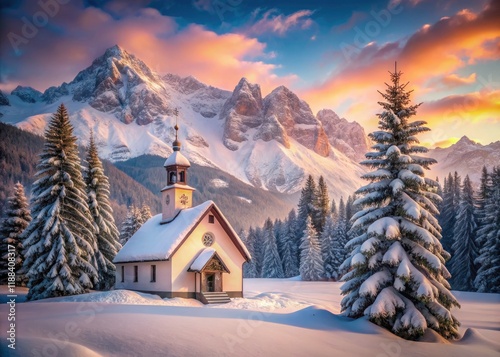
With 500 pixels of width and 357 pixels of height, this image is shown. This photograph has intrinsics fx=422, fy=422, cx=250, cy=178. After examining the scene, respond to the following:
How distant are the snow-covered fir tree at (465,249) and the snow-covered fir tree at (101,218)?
40.6 meters

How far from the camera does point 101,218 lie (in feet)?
126

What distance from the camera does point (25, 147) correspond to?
144 meters

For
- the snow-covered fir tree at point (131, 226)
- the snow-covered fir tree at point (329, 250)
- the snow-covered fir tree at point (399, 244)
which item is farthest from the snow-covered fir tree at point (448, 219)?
the snow-covered fir tree at point (399, 244)

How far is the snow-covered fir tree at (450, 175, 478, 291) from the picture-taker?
51.3m

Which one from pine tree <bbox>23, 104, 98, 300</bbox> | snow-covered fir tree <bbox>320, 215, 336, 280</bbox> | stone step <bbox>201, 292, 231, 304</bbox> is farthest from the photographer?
snow-covered fir tree <bbox>320, 215, 336, 280</bbox>

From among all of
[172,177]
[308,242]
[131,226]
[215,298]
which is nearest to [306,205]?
[308,242]

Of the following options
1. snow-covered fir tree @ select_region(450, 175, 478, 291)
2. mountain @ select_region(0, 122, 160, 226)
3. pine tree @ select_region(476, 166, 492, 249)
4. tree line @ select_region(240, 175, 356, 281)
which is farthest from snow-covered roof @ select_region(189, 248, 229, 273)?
mountain @ select_region(0, 122, 160, 226)

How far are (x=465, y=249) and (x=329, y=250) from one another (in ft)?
74.0

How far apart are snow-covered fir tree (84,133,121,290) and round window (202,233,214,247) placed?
11.1 m

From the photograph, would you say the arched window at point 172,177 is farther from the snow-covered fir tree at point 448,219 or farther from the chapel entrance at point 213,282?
the snow-covered fir tree at point 448,219

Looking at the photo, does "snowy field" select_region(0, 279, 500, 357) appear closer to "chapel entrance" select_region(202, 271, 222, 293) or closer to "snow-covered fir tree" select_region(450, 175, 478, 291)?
"chapel entrance" select_region(202, 271, 222, 293)

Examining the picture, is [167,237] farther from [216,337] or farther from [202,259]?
[216,337]

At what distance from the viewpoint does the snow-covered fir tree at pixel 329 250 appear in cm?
6800

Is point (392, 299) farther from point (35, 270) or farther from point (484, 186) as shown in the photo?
point (484, 186)
